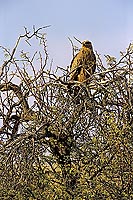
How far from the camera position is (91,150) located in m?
3.41

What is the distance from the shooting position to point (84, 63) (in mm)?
4082

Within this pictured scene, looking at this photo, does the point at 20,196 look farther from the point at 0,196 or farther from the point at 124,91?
the point at 124,91

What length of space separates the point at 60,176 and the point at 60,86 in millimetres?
659

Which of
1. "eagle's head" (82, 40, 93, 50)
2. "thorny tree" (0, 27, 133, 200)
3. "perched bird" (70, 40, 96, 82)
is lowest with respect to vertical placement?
"thorny tree" (0, 27, 133, 200)

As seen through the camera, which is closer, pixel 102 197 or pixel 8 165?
pixel 8 165

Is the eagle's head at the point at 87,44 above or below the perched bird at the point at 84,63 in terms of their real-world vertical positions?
above

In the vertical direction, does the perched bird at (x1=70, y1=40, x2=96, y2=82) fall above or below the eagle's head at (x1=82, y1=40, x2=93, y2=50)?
below

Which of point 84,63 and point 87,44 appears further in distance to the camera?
point 87,44

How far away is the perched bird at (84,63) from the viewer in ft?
13.2

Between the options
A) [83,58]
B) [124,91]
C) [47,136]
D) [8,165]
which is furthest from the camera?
[83,58]

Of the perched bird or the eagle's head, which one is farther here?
the eagle's head

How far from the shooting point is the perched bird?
403 cm

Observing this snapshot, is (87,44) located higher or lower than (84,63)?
higher

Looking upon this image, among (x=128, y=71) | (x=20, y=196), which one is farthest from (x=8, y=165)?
(x=128, y=71)
